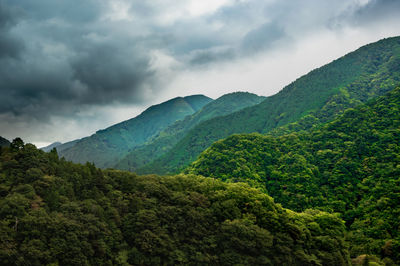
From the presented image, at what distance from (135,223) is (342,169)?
210 ft

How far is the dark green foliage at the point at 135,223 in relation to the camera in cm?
3831

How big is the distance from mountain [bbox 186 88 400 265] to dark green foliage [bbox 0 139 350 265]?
12366mm

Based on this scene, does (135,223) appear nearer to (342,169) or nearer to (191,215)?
(191,215)

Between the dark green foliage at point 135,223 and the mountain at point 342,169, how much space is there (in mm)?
12366

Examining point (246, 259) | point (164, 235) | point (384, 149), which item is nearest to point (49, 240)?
point (164, 235)

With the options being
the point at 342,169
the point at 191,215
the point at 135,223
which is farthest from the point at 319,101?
the point at 135,223

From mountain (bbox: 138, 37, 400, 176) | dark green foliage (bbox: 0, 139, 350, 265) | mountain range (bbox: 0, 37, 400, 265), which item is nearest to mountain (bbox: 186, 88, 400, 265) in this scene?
mountain range (bbox: 0, 37, 400, 265)

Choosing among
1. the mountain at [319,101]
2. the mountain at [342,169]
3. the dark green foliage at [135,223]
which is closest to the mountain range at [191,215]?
the dark green foliage at [135,223]

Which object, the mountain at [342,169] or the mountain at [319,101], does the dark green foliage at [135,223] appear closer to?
the mountain at [342,169]

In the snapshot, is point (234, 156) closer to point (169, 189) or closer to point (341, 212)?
point (341, 212)

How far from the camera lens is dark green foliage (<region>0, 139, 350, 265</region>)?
3831 cm

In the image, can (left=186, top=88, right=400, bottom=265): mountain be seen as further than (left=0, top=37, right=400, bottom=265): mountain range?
Yes

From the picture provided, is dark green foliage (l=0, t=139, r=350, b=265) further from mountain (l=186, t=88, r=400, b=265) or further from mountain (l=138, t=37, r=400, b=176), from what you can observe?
mountain (l=138, t=37, r=400, b=176)

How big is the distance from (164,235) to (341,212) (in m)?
48.6
